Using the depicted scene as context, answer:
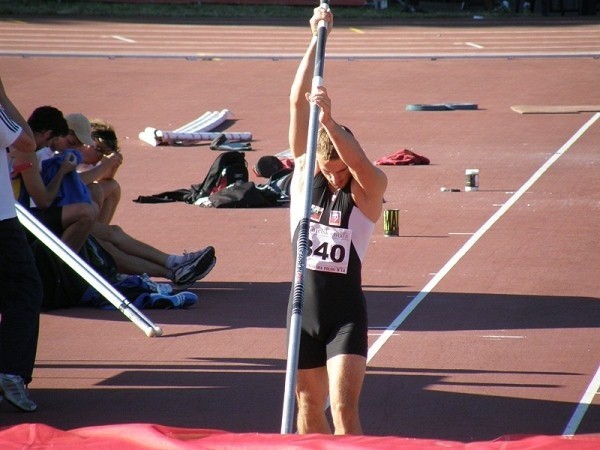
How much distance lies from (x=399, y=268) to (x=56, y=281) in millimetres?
3285

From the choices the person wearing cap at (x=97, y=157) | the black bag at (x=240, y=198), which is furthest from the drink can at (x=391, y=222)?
the person wearing cap at (x=97, y=157)

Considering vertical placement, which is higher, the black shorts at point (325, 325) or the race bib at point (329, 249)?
the race bib at point (329, 249)

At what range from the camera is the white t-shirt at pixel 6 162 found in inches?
267

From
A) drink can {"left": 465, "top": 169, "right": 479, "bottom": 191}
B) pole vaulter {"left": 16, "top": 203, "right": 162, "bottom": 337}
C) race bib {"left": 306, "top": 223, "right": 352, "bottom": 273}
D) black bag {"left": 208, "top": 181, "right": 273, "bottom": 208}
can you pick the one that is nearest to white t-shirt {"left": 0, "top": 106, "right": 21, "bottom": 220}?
pole vaulter {"left": 16, "top": 203, "right": 162, "bottom": 337}

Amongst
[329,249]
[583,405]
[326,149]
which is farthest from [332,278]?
[583,405]

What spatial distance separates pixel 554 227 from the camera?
12.5 metres

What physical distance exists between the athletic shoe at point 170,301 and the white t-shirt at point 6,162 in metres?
2.65

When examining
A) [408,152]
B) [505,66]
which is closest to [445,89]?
[505,66]

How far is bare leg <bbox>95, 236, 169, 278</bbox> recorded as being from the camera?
394 inches

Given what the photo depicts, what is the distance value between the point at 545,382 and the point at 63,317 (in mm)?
3937

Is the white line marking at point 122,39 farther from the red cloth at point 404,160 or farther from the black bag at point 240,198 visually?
the black bag at point 240,198

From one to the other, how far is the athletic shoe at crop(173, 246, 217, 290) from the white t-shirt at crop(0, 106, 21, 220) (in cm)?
301

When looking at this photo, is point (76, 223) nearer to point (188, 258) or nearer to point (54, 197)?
point (54, 197)

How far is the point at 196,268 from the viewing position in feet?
32.2
